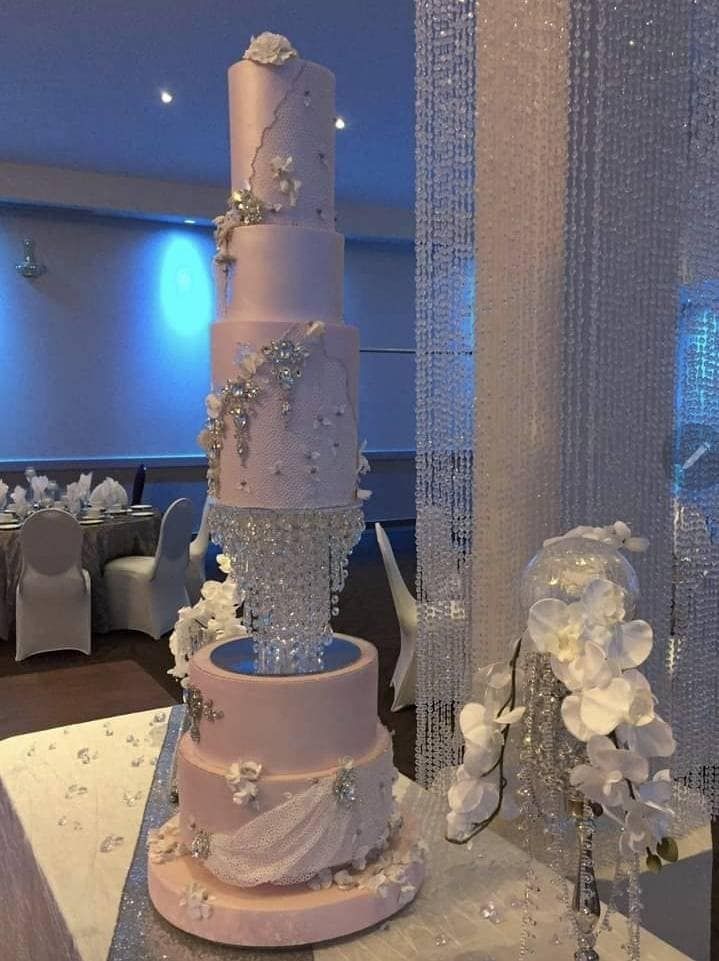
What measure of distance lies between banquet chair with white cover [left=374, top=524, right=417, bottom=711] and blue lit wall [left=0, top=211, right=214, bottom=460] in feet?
16.7

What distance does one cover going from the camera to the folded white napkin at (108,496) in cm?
616

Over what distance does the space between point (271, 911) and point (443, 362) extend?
1277 millimetres

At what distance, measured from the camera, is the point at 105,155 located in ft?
24.4

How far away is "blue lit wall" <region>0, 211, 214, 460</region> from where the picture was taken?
8250 millimetres

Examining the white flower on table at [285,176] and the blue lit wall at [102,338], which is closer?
the white flower on table at [285,176]

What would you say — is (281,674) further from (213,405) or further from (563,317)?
(563,317)

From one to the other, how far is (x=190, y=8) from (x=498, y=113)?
125 inches

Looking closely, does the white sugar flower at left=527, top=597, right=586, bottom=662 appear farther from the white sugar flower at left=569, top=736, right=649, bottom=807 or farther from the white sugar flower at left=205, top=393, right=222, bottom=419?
the white sugar flower at left=205, top=393, right=222, bottom=419

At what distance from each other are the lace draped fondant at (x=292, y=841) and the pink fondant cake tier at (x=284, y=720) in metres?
0.05

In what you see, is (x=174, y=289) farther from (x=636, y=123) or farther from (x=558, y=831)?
(x=558, y=831)

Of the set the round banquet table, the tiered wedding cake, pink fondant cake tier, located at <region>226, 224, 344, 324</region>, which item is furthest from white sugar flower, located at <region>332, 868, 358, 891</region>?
the round banquet table

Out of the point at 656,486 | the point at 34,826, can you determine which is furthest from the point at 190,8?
the point at 34,826

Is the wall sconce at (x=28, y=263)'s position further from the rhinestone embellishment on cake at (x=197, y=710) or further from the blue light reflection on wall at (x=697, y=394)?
the rhinestone embellishment on cake at (x=197, y=710)

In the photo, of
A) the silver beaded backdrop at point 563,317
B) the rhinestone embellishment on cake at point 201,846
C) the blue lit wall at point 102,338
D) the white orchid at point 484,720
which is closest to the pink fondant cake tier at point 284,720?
the rhinestone embellishment on cake at point 201,846
